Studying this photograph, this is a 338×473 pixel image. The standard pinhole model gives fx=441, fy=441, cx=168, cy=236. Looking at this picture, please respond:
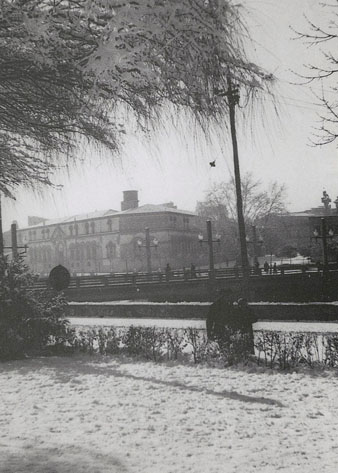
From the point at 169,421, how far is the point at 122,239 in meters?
64.7

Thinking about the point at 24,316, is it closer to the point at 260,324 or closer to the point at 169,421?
the point at 169,421

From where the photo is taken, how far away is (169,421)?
498 centimetres

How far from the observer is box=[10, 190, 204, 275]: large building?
67562 mm

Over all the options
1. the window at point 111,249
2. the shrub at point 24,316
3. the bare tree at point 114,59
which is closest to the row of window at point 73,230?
the window at point 111,249

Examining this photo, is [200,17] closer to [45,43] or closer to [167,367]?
[45,43]

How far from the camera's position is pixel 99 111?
3.03 meters

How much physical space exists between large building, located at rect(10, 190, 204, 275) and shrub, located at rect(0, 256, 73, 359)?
5340cm

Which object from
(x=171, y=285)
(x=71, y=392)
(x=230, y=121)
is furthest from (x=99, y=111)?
(x=171, y=285)

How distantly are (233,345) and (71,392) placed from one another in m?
3.26

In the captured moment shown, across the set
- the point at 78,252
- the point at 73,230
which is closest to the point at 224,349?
the point at 78,252

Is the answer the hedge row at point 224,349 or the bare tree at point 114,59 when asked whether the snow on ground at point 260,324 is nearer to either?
the hedge row at point 224,349

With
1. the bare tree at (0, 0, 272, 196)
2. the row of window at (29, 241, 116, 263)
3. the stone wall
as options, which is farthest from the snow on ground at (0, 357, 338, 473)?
the row of window at (29, 241, 116, 263)

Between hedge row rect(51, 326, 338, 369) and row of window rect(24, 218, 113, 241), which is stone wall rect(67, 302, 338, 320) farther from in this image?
row of window rect(24, 218, 113, 241)

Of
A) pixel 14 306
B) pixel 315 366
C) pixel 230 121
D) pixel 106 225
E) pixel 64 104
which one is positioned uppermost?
pixel 106 225
